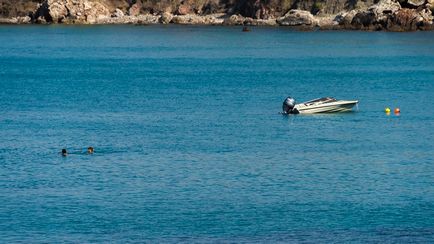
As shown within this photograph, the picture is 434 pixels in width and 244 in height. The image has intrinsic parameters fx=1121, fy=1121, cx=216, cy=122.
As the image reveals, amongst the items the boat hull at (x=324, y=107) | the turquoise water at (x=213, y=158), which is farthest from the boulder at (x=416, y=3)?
the boat hull at (x=324, y=107)

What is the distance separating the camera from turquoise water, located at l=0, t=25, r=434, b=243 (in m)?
40.5

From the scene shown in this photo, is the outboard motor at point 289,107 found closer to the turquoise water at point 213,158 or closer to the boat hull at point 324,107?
the boat hull at point 324,107

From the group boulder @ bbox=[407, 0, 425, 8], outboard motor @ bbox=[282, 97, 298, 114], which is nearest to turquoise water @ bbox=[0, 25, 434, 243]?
outboard motor @ bbox=[282, 97, 298, 114]

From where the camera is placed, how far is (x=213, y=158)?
174ft

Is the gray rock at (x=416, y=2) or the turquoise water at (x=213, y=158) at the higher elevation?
the turquoise water at (x=213, y=158)

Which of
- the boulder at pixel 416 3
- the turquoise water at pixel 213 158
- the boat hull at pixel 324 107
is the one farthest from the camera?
the boulder at pixel 416 3

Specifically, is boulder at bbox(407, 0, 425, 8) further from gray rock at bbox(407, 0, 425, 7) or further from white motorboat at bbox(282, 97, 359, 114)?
white motorboat at bbox(282, 97, 359, 114)

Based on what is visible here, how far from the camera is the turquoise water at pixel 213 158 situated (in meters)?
40.5

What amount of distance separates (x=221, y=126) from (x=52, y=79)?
1515 inches

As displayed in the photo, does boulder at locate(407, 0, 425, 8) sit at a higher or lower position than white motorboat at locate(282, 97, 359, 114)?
lower

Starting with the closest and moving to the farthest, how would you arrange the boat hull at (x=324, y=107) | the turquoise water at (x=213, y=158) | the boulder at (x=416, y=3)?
1. the turquoise water at (x=213, y=158)
2. the boat hull at (x=324, y=107)
3. the boulder at (x=416, y=3)

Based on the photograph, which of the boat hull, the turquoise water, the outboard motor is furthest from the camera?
the boat hull

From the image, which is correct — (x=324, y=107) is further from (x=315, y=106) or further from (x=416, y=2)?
(x=416, y=2)

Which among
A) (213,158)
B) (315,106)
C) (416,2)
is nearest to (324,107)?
(315,106)
